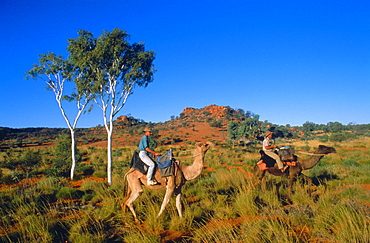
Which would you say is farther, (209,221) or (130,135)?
(130,135)

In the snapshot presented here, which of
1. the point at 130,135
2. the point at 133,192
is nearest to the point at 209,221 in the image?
the point at 133,192

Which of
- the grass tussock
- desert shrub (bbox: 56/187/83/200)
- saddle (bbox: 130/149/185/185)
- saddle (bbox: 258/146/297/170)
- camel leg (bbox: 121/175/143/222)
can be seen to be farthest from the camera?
desert shrub (bbox: 56/187/83/200)

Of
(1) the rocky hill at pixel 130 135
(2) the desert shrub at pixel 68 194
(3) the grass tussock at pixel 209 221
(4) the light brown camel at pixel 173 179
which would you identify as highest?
(1) the rocky hill at pixel 130 135

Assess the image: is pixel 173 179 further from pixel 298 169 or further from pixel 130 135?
pixel 130 135

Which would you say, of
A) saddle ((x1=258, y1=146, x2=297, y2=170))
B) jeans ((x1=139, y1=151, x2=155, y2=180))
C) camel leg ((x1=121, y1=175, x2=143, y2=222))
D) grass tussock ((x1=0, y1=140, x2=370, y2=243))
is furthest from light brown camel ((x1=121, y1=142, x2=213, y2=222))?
saddle ((x1=258, y1=146, x2=297, y2=170))

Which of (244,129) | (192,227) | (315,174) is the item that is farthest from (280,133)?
(192,227)

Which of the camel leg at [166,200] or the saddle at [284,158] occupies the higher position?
the saddle at [284,158]

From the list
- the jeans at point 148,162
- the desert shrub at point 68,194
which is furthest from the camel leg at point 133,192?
the desert shrub at point 68,194

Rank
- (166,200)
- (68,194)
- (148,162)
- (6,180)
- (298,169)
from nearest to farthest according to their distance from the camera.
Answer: (166,200) < (148,162) < (298,169) < (68,194) < (6,180)

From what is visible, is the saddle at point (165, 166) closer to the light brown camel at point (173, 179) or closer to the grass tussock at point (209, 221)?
the light brown camel at point (173, 179)

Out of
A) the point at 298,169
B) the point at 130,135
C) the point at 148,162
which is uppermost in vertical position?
the point at 130,135

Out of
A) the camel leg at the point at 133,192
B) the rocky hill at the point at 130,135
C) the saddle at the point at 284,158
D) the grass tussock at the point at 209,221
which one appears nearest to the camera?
the grass tussock at the point at 209,221

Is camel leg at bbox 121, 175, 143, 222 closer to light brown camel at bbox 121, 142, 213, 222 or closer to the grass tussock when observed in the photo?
light brown camel at bbox 121, 142, 213, 222

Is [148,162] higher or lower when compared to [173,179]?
higher
